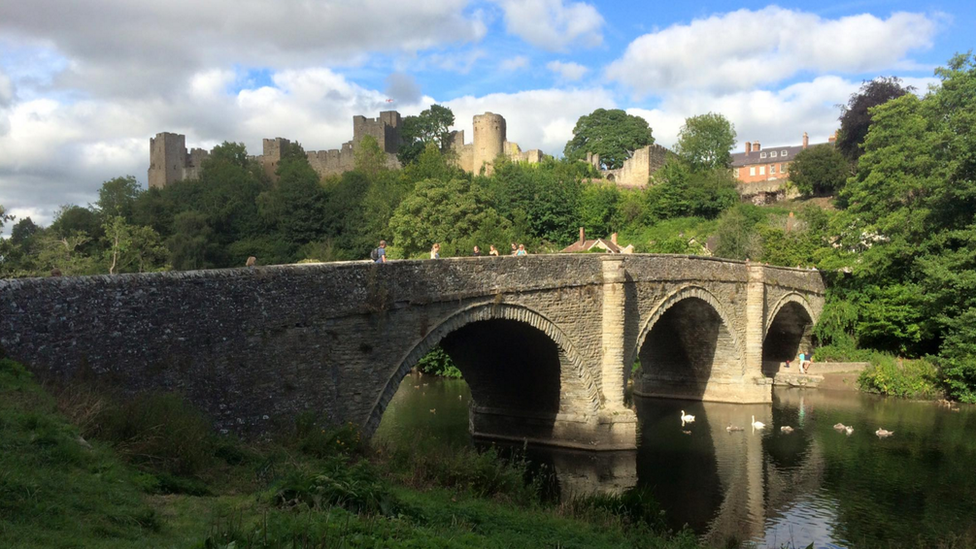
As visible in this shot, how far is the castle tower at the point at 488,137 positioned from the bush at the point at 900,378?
4234 centimetres

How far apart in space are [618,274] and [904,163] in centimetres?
1659

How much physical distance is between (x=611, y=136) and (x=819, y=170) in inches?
882

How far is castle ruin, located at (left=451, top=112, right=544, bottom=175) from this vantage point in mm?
68688

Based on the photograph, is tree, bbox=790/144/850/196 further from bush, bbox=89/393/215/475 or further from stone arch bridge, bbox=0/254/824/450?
bush, bbox=89/393/215/475

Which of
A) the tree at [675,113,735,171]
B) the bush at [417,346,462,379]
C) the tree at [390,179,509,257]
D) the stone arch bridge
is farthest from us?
the tree at [675,113,735,171]

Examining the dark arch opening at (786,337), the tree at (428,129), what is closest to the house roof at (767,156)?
the tree at (428,129)

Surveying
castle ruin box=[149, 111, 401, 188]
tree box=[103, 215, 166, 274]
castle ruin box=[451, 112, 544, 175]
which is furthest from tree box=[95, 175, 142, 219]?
castle ruin box=[451, 112, 544, 175]

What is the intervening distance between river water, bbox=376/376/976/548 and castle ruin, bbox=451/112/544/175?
4237 cm

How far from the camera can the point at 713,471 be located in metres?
19.6

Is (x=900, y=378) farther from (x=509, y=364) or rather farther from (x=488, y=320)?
(x=488, y=320)

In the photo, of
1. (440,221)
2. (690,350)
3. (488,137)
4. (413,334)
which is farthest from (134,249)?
(488,137)

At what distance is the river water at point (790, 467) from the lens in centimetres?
1529

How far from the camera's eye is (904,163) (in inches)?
1200

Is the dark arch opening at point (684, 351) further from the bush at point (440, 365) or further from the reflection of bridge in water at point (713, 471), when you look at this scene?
the bush at point (440, 365)
